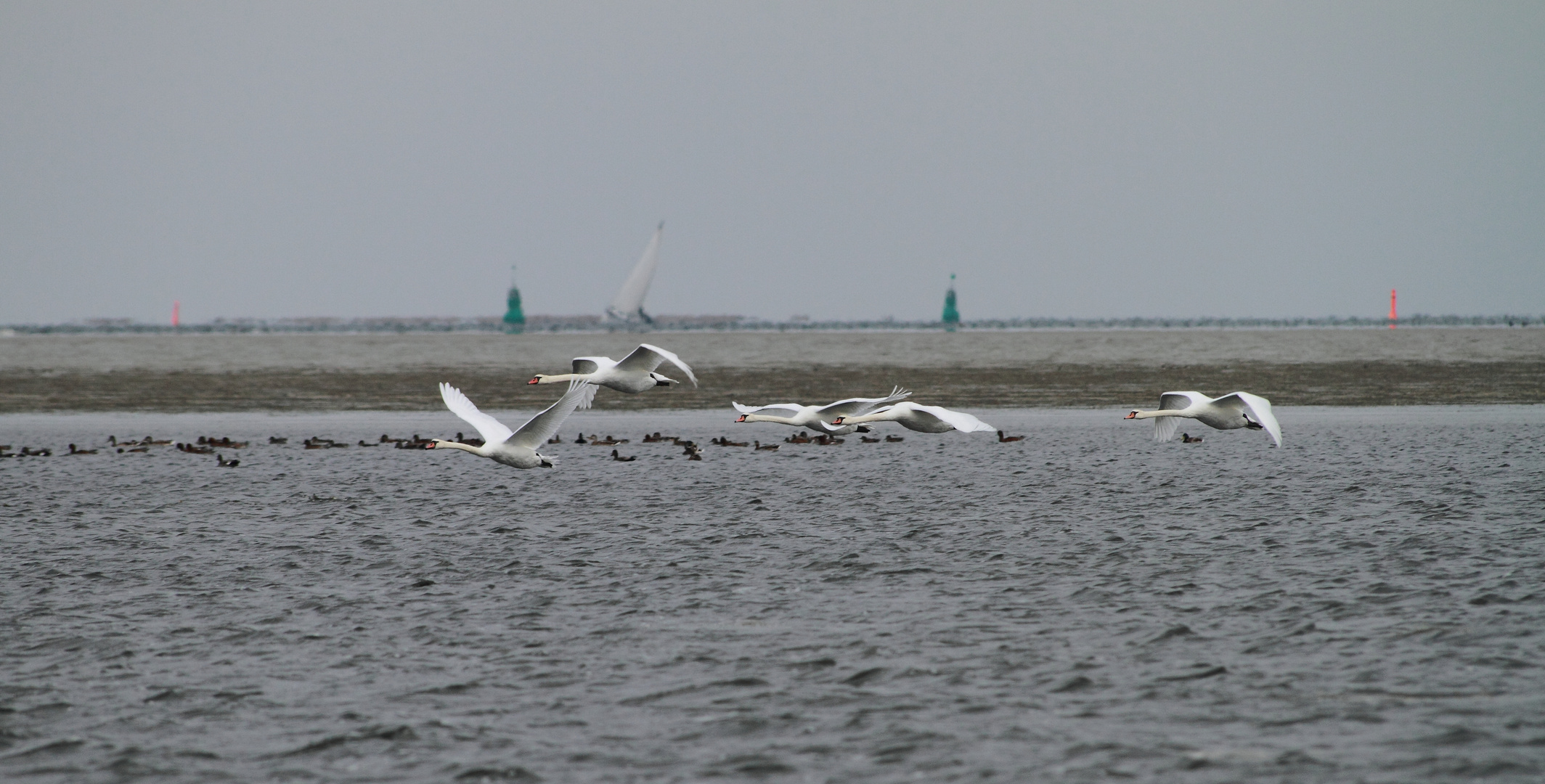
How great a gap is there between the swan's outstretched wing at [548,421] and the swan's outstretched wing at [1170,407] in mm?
8841

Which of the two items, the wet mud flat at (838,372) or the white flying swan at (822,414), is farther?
the wet mud flat at (838,372)

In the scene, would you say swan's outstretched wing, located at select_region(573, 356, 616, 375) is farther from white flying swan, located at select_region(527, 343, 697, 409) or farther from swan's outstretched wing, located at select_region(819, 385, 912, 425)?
swan's outstretched wing, located at select_region(819, 385, 912, 425)

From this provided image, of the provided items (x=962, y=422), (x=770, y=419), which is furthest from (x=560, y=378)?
(x=962, y=422)

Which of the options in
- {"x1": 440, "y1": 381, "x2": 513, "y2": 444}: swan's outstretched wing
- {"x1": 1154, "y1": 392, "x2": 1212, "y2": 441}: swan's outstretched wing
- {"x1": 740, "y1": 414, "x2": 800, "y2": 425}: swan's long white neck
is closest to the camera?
{"x1": 440, "y1": 381, "x2": 513, "y2": 444}: swan's outstretched wing

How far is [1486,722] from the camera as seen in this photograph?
995cm

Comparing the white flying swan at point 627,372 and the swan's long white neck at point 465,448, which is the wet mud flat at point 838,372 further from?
the swan's long white neck at point 465,448

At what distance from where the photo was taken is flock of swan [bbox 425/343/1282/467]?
1883 cm

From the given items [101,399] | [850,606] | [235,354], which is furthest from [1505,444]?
[235,354]

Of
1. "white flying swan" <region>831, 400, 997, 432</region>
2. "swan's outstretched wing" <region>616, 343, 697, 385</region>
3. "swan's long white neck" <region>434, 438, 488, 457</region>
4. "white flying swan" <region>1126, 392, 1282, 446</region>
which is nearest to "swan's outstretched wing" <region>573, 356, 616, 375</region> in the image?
"swan's outstretched wing" <region>616, 343, 697, 385</region>

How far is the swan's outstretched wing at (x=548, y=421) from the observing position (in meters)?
17.6

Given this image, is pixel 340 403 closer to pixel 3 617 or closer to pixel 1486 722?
pixel 3 617

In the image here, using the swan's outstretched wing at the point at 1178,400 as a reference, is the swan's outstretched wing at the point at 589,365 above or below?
above

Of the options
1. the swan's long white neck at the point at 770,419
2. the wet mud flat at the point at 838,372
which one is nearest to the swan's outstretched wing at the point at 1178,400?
the swan's long white neck at the point at 770,419

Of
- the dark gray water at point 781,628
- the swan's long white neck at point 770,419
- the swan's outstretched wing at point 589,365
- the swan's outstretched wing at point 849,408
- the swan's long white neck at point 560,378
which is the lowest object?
the dark gray water at point 781,628
